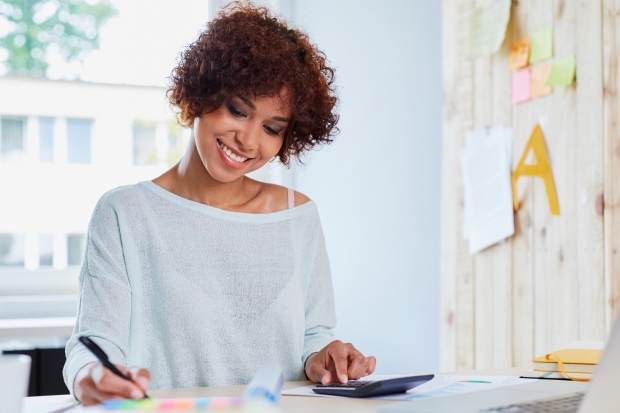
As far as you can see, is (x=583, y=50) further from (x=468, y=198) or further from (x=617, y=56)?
(x=468, y=198)

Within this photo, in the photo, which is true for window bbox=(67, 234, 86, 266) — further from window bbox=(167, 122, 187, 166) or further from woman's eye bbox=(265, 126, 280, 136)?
woman's eye bbox=(265, 126, 280, 136)

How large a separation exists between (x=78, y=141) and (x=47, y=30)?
15.9 inches

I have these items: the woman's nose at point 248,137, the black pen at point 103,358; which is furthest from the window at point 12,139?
the black pen at point 103,358

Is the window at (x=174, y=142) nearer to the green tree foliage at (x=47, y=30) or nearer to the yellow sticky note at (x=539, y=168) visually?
the green tree foliage at (x=47, y=30)

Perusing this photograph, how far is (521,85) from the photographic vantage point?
1852 mm

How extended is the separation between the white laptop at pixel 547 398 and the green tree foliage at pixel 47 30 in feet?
6.84

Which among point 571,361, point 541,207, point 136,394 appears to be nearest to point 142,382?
point 136,394

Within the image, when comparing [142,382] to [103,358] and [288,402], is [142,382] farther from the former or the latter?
[288,402]

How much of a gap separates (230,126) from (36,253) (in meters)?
1.51

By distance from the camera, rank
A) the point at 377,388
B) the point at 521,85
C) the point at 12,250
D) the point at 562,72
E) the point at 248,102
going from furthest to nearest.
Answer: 1. the point at 12,250
2. the point at 521,85
3. the point at 562,72
4. the point at 248,102
5. the point at 377,388

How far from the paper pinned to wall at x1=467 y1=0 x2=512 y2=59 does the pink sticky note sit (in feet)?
0.35

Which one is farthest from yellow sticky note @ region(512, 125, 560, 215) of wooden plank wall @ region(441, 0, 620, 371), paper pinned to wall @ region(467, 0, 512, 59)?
paper pinned to wall @ region(467, 0, 512, 59)

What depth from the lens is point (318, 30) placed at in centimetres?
269

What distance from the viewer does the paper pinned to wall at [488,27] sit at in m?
1.91
